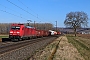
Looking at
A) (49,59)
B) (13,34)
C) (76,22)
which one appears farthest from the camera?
(76,22)

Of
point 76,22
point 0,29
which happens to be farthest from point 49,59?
point 0,29

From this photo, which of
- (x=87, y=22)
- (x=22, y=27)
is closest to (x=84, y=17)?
(x=87, y=22)

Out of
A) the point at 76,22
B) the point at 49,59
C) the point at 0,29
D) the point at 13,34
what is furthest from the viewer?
the point at 0,29

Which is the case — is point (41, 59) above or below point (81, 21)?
below

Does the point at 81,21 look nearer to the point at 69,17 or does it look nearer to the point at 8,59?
the point at 69,17

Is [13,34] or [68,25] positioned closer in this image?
[13,34]

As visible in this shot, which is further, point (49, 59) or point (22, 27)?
point (22, 27)

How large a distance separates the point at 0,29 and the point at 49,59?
17362 cm

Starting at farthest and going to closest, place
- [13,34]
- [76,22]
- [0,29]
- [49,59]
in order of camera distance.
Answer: [0,29], [76,22], [13,34], [49,59]

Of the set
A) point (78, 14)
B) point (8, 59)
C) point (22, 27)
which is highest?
point (78, 14)

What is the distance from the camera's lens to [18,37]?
4422cm

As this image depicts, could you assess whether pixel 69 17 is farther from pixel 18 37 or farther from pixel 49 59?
pixel 49 59

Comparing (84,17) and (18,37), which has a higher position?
(84,17)

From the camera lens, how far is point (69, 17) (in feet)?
369
